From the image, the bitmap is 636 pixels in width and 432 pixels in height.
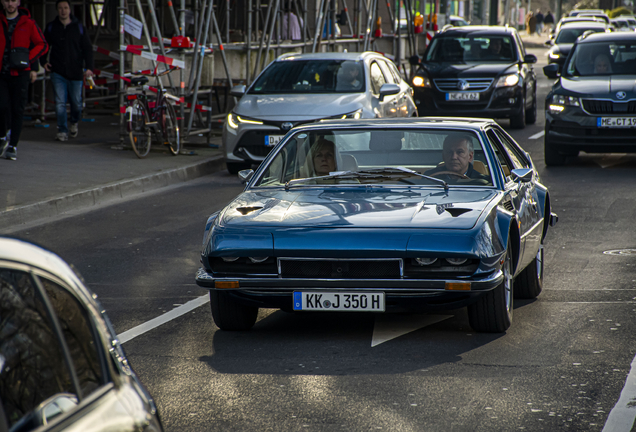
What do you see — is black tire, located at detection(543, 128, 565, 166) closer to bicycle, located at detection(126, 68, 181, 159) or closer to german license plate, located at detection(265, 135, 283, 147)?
german license plate, located at detection(265, 135, 283, 147)

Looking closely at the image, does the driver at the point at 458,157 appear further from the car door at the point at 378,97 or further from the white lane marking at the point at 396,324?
the car door at the point at 378,97

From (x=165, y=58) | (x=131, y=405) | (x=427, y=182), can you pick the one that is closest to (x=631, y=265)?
(x=427, y=182)

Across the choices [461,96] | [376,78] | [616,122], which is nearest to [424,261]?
[616,122]

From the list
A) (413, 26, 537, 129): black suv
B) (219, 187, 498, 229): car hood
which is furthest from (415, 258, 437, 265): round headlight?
(413, 26, 537, 129): black suv

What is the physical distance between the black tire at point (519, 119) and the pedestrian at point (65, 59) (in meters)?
8.41

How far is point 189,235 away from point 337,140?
301 cm

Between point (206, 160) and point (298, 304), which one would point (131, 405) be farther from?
point (206, 160)

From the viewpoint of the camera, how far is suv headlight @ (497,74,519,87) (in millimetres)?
19344

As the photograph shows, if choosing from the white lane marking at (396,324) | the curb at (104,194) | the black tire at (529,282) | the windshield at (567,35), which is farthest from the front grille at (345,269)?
the windshield at (567,35)

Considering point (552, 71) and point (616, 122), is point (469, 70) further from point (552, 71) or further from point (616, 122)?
point (616, 122)

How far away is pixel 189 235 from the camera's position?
31.2 ft

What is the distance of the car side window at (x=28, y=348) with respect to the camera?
216 centimetres

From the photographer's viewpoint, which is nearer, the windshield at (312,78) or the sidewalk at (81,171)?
the sidewalk at (81,171)

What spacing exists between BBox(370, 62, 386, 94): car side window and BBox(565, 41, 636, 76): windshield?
2770mm
